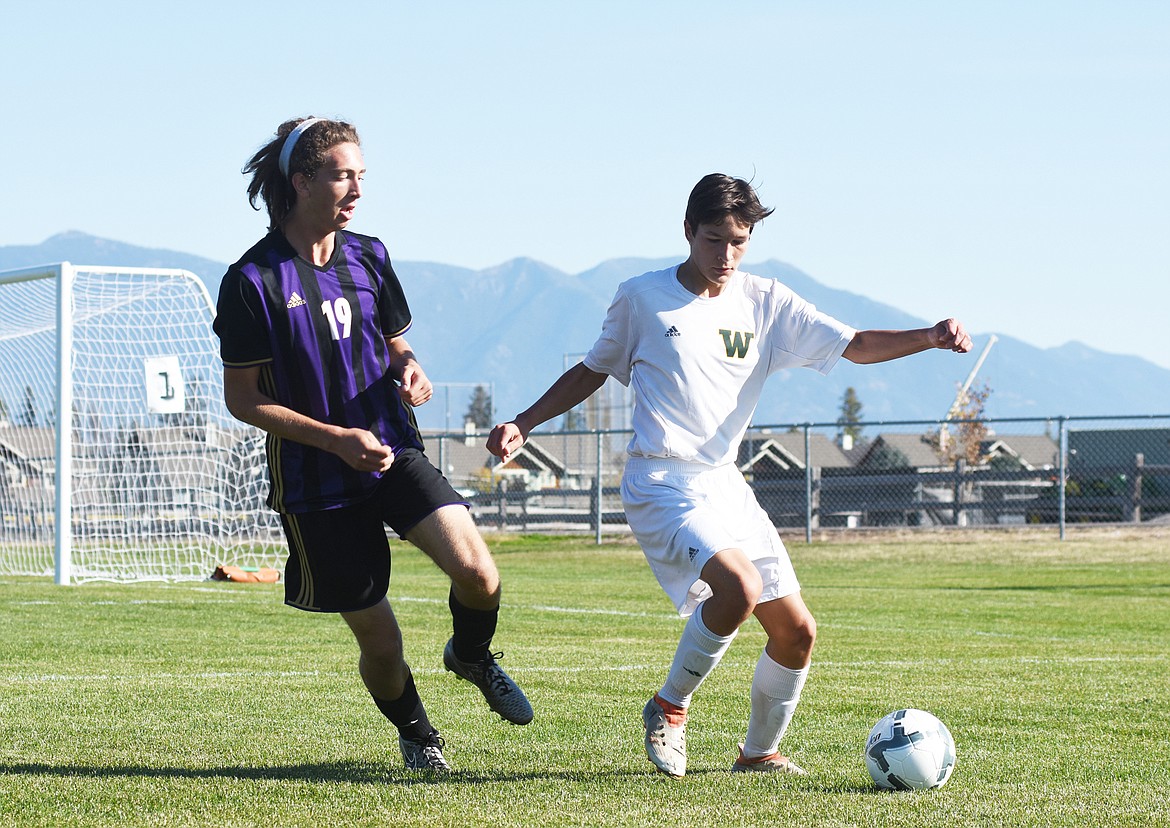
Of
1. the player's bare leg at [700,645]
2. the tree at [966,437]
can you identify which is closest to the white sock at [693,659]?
the player's bare leg at [700,645]

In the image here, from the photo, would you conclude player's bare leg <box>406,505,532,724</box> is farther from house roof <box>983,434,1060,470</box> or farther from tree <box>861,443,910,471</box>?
house roof <box>983,434,1060,470</box>

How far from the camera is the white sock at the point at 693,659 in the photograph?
475cm

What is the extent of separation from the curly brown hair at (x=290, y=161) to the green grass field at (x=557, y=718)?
6.17 feet

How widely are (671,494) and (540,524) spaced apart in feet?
77.8

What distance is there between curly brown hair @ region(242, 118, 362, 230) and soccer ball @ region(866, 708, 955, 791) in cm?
256

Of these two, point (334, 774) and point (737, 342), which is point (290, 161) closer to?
point (737, 342)

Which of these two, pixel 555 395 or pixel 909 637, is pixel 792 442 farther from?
pixel 555 395

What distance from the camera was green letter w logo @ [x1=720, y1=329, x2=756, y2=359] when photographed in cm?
493

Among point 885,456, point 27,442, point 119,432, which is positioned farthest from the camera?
point 885,456

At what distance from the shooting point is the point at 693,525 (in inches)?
184

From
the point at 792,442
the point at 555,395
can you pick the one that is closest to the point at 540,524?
the point at 555,395

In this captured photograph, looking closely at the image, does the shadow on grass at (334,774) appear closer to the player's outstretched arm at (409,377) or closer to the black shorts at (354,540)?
the black shorts at (354,540)

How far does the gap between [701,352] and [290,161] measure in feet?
4.90

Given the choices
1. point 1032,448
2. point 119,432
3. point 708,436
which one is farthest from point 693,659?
point 1032,448
